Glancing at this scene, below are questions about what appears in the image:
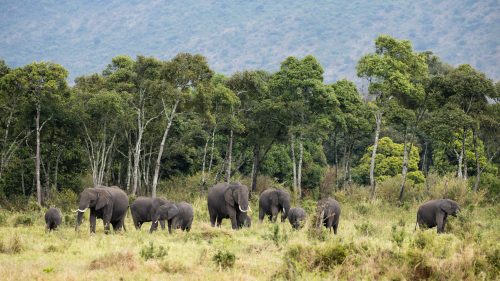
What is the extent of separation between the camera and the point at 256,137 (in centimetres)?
4959

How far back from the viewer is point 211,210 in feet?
102

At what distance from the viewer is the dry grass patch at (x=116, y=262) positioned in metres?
16.7

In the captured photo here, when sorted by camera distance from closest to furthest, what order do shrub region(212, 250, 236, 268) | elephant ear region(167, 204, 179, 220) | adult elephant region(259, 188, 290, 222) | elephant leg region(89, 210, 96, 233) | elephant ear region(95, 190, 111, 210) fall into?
shrub region(212, 250, 236, 268) < elephant leg region(89, 210, 96, 233) < elephant ear region(95, 190, 111, 210) < elephant ear region(167, 204, 179, 220) < adult elephant region(259, 188, 290, 222)

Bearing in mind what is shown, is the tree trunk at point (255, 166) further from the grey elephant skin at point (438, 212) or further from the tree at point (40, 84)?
the grey elephant skin at point (438, 212)

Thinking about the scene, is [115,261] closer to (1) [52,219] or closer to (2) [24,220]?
(1) [52,219]

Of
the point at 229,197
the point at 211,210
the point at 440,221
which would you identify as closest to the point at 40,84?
the point at 211,210

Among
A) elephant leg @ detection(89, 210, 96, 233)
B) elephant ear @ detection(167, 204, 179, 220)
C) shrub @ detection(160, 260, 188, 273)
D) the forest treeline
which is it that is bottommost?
shrub @ detection(160, 260, 188, 273)

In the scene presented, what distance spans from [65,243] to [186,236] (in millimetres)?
4211

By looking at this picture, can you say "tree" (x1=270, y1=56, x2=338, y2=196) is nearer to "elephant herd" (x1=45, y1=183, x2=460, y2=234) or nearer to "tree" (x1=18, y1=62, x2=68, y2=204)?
"tree" (x1=18, y1=62, x2=68, y2=204)

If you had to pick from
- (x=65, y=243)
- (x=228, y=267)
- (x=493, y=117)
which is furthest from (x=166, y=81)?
(x=228, y=267)

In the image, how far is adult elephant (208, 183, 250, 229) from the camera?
2920 cm

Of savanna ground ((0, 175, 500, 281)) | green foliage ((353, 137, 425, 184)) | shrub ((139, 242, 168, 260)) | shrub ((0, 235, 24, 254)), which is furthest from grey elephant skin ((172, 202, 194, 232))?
green foliage ((353, 137, 425, 184))

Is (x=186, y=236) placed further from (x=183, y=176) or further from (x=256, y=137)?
(x=183, y=176)

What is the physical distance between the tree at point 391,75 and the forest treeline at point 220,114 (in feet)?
0.26
